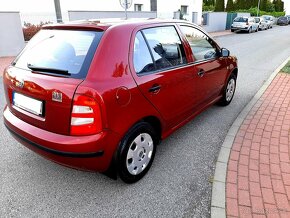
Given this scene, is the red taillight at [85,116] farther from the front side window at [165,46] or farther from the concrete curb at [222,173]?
the concrete curb at [222,173]

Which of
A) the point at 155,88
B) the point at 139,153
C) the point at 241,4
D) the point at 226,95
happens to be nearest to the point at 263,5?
the point at 241,4

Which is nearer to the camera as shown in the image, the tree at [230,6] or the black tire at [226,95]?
the black tire at [226,95]

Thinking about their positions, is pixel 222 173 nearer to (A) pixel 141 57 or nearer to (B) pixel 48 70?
(A) pixel 141 57

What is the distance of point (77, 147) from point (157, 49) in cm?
144

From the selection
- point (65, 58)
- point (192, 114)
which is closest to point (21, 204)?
point (65, 58)

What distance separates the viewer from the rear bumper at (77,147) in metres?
2.42

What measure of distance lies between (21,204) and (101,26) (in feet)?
6.29

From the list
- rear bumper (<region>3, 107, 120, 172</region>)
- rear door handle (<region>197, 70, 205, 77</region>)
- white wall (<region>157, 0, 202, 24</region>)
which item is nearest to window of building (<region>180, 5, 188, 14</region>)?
white wall (<region>157, 0, 202, 24</region>)

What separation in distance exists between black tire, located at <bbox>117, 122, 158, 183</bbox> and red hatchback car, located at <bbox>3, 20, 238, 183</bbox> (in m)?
0.01

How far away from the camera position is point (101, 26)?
2668 millimetres

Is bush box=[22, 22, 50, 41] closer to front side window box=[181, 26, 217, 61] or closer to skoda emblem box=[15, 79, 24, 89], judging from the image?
front side window box=[181, 26, 217, 61]

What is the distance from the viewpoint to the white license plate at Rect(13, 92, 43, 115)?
2.56 metres

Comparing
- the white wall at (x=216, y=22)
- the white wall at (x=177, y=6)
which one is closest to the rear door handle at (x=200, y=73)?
the white wall at (x=177, y=6)

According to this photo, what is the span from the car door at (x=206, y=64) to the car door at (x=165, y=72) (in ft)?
0.80
